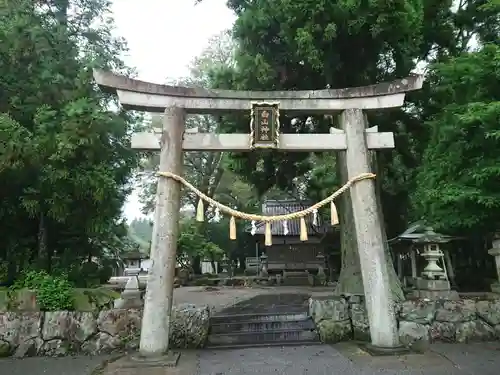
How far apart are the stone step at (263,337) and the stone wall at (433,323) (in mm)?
345

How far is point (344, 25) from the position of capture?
9594mm

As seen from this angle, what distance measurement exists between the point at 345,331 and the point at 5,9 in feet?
37.5

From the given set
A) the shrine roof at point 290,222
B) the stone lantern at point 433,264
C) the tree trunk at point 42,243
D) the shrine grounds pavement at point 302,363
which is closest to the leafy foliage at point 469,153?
the stone lantern at point 433,264

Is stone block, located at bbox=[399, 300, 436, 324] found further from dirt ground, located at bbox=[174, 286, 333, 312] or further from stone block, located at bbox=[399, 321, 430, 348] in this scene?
dirt ground, located at bbox=[174, 286, 333, 312]

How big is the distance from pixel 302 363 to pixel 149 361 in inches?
95.3

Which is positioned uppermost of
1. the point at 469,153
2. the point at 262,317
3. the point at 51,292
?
the point at 469,153

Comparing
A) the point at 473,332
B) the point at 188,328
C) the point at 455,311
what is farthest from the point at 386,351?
the point at 188,328

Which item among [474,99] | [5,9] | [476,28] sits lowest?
[474,99]

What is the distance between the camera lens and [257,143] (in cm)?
720

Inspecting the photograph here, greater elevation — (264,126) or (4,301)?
(264,126)

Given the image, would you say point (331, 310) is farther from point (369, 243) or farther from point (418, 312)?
point (369, 243)

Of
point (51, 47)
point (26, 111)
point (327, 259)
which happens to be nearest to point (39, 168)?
point (26, 111)

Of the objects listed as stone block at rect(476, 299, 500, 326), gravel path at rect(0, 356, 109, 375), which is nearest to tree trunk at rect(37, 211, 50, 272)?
gravel path at rect(0, 356, 109, 375)

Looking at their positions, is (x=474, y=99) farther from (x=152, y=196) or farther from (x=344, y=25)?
(x=152, y=196)
